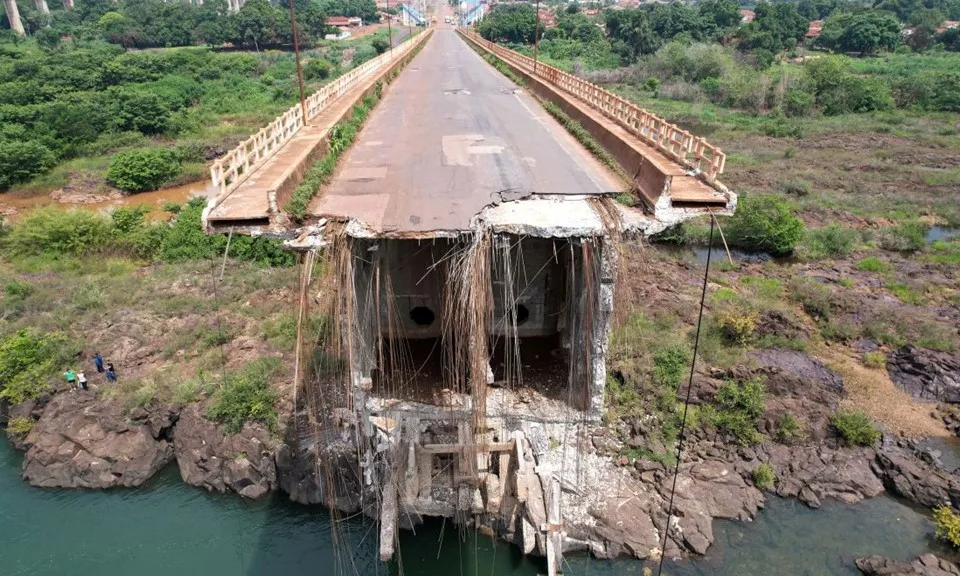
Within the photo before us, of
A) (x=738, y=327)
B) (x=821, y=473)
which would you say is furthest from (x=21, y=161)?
(x=821, y=473)

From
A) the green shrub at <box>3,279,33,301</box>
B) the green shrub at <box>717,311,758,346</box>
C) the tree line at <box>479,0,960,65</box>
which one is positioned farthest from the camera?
the tree line at <box>479,0,960,65</box>

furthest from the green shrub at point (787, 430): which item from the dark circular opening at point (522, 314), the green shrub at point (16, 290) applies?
the green shrub at point (16, 290)

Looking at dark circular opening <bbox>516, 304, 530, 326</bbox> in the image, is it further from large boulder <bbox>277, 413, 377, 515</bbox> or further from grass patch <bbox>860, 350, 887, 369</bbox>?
grass patch <bbox>860, 350, 887, 369</bbox>

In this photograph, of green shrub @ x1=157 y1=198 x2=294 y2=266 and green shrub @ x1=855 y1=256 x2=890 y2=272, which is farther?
green shrub @ x1=157 y1=198 x2=294 y2=266

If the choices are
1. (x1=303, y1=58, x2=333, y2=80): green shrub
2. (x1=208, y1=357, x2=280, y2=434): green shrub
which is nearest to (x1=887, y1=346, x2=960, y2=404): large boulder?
(x1=208, y1=357, x2=280, y2=434): green shrub

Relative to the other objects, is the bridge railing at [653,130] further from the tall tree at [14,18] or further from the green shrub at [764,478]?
the tall tree at [14,18]
